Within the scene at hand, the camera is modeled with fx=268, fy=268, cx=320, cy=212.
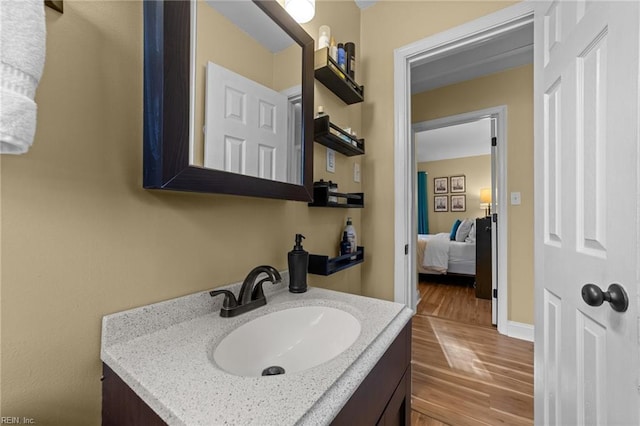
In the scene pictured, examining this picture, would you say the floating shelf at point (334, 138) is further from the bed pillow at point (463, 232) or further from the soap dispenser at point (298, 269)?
the bed pillow at point (463, 232)

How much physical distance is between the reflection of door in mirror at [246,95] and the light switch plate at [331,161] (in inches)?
14.3

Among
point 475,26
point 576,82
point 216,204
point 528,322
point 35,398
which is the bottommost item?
point 528,322

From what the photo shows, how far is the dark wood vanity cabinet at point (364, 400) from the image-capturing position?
498 mm

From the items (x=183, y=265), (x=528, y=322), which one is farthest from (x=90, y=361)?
(x=528, y=322)

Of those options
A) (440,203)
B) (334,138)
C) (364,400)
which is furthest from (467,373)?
(440,203)

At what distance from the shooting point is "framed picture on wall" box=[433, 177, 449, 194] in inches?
241

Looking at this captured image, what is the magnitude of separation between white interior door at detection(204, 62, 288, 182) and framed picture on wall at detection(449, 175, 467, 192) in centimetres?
587

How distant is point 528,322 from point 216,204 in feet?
8.89

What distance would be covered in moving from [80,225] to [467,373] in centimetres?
215

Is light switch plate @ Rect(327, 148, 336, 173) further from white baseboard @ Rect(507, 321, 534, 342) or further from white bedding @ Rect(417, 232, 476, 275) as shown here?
white bedding @ Rect(417, 232, 476, 275)

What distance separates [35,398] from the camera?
20.0 inches

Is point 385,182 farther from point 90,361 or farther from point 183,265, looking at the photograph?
point 90,361

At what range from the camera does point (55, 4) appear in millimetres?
534

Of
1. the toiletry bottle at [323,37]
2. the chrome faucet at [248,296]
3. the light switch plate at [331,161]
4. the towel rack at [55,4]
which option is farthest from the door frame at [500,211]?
the towel rack at [55,4]
